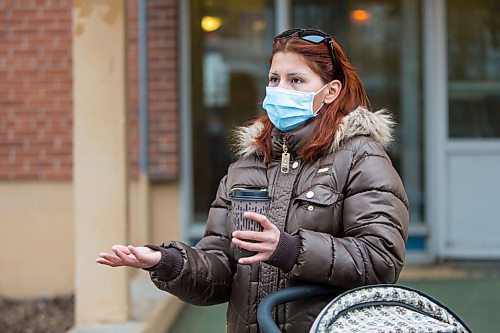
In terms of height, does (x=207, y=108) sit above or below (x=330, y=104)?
above

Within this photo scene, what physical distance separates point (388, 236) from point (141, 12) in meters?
5.07

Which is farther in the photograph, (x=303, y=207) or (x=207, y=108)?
(x=207, y=108)

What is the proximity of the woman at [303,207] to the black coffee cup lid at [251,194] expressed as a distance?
12 centimetres

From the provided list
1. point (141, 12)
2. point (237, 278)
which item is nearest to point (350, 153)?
point (237, 278)

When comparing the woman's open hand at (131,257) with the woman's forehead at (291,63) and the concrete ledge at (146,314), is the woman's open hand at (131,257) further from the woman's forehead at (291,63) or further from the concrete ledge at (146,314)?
the concrete ledge at (146,314)

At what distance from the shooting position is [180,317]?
238 inches

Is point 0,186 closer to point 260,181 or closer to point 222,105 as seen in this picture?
point 222,105

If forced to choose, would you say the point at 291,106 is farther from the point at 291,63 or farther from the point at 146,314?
the point at 146,314

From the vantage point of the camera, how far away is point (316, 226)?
2.32 meters

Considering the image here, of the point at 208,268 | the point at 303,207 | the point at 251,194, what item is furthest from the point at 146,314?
the point at 251,194

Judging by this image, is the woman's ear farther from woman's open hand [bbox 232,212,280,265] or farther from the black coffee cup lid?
woman's open hand [bbox 232,212,280,265]

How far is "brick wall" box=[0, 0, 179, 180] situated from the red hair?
182 inches

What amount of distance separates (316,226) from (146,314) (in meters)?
3.68

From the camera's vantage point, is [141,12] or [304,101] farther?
[141,12]
